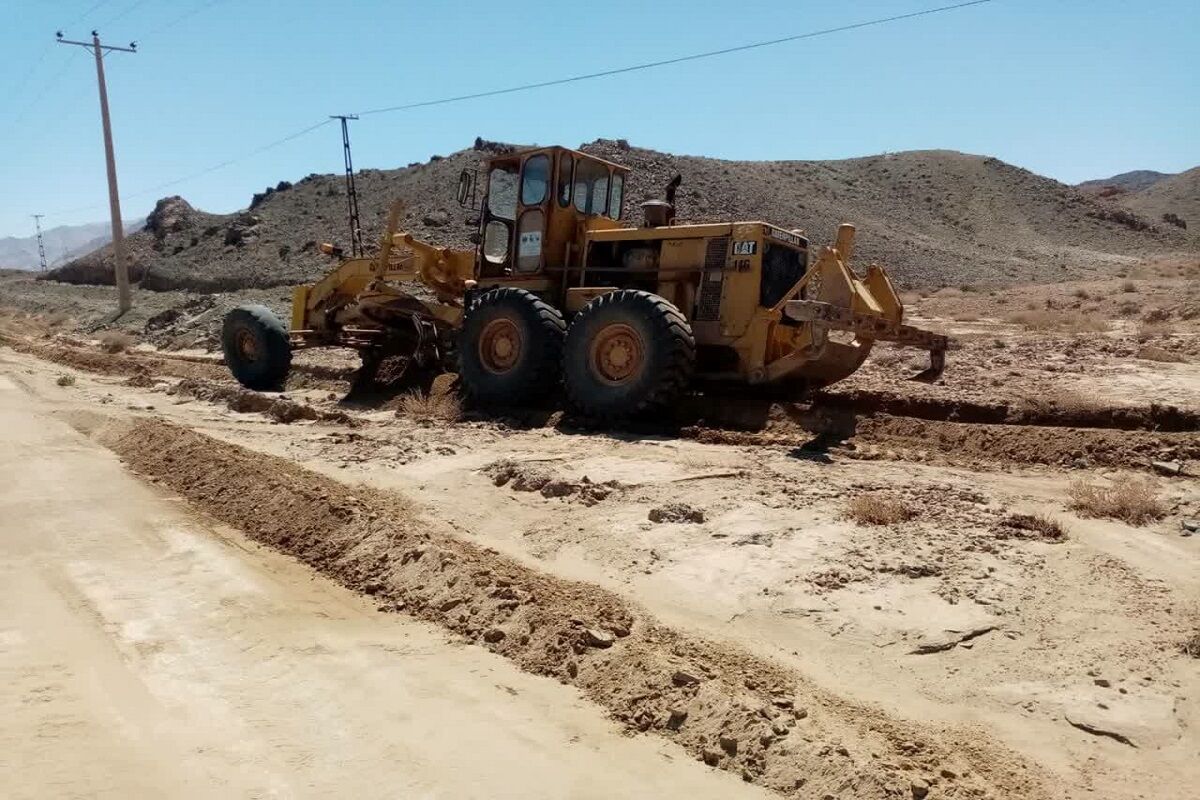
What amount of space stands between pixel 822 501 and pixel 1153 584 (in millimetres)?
2117

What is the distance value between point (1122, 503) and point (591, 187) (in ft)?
25.3

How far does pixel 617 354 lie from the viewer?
10.2 m

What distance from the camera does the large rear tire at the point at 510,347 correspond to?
10.9 m

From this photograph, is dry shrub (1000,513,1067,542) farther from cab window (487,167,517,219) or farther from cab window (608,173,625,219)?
cab window (487,167,517,219)

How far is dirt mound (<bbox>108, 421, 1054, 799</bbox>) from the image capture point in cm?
353

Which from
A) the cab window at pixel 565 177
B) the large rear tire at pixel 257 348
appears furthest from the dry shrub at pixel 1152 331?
the large rear tire at pixel 257 348

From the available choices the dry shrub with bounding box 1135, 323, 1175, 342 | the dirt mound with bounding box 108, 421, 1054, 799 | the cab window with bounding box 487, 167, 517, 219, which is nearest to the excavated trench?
the cab window with bounding box 487, 167, 517, 219

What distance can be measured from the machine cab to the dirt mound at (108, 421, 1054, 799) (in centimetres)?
543

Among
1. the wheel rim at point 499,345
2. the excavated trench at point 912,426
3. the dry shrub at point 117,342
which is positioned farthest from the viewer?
the dry shrub at point 117,342

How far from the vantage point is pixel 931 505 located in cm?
647

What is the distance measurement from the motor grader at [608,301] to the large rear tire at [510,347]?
0.06 ft

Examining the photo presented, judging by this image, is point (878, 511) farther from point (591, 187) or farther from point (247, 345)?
point (247, 345)

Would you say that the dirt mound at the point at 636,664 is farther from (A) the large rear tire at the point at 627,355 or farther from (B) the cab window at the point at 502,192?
(B) the cab window at the point at 502,192

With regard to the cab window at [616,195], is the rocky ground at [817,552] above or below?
below
